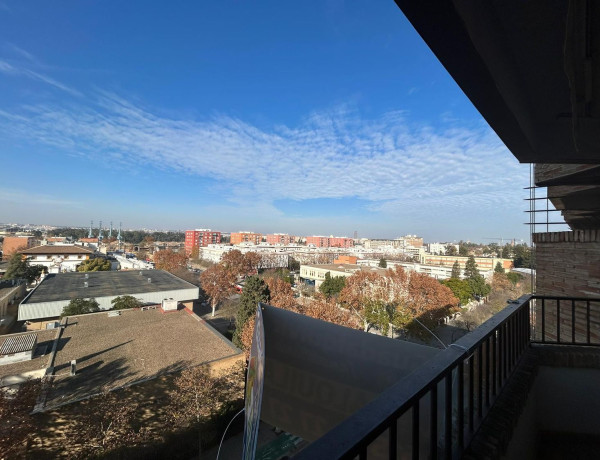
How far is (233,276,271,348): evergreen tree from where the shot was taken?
1187 cm

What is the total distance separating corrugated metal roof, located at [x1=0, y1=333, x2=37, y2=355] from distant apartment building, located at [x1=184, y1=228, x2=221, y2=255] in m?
47.5

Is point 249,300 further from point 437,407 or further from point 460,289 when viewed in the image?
point 460,289

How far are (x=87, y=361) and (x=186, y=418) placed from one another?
4199mm

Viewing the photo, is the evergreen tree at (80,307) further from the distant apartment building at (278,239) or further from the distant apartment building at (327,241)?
the distant apartment building at (327,241)

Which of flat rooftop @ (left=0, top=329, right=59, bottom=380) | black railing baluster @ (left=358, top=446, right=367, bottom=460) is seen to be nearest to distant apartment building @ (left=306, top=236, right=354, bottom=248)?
flat rooftop @ (left=0, top=329, right=59, bottom=380)

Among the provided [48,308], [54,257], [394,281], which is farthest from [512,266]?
[54,257]

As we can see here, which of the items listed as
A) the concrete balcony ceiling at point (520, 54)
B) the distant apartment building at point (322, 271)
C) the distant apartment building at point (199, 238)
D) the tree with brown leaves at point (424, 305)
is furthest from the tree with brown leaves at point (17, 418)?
the distant apartment building at point (199, 238)

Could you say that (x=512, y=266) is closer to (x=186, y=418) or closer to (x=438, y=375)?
(x=186, y=418)

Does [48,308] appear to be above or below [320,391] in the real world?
below

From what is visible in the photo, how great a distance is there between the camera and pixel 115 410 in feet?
19.5

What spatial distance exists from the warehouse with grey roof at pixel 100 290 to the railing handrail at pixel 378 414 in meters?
17.3

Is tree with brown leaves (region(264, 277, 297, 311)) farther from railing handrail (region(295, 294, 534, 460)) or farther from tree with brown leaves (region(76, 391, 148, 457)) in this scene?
railing handrail (region(295, 294, 534, 460))

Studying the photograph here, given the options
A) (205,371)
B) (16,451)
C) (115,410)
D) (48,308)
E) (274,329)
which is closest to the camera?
(274,329)

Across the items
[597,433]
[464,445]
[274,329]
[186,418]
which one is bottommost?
[186,418]
